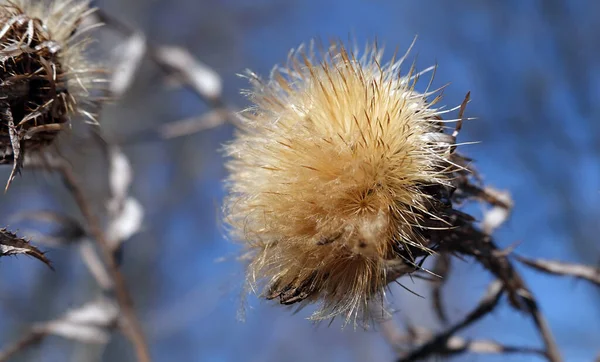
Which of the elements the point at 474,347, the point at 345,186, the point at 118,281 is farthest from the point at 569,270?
the point at 118,281

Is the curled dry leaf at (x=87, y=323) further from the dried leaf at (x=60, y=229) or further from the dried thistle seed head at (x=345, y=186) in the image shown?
the dried thistle seed head at (x=345, y=186)

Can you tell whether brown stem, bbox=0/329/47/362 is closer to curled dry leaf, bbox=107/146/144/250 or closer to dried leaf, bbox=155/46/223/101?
curled dry leaf, bbox=107/146/144/250

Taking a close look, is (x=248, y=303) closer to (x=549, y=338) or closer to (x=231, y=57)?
(x=549, y=338)

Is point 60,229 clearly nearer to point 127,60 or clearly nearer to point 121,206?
point 121,206

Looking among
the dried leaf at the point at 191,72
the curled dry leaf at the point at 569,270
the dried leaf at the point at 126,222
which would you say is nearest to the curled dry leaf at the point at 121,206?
the dried leaf at the point at 126,222

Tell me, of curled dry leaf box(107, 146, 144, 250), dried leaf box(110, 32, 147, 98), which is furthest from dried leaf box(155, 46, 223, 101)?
curled dry leaf box(107, 146, 144, 250)

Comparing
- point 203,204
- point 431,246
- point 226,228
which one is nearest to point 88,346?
point 226,228
